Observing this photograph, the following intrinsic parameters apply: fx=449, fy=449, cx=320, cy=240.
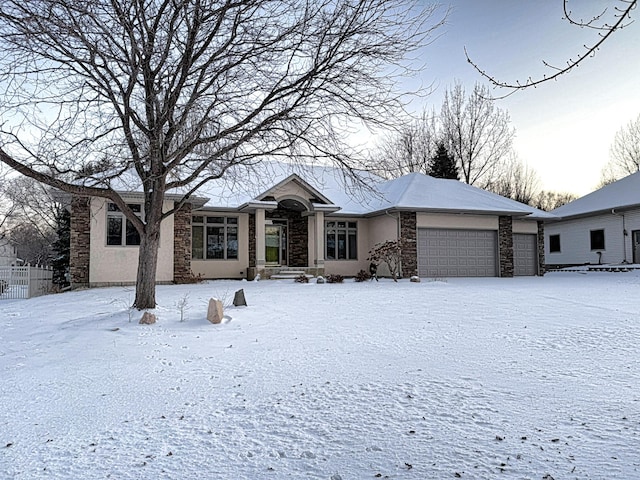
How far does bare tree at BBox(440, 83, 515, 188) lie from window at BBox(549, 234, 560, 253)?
803cm

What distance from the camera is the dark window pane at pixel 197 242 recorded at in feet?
58.6

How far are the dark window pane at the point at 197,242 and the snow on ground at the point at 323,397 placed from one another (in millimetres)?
9489

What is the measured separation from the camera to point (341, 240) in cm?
1988

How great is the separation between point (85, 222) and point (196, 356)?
11159mm

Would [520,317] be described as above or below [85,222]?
below

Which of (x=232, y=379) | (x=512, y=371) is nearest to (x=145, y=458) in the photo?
(x=232, y=379)

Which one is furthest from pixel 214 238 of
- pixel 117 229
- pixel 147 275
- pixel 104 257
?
pixel 147 275

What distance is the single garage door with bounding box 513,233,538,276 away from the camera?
2108 cm

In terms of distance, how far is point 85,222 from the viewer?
1496cm

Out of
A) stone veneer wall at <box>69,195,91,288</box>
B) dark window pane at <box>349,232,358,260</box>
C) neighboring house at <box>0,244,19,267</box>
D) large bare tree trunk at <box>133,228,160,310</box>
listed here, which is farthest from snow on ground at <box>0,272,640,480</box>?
neighboring house at <box>0,244,19,267</box>

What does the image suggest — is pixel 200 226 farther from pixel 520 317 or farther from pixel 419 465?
pixel 419 465

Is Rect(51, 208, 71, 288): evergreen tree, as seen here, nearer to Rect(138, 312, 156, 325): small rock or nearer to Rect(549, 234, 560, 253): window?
Rect(138, 312, 156, 325): small rock

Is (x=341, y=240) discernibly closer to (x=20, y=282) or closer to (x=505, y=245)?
(x=505, y=245)

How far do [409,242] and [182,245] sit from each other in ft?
28.7
